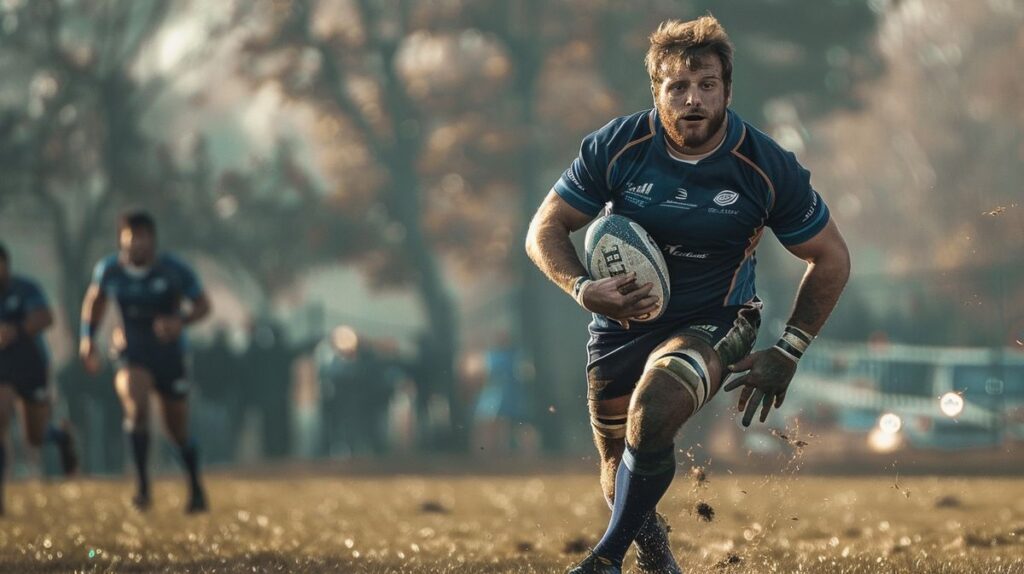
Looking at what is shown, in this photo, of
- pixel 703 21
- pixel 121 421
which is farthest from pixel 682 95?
pixel 121 421

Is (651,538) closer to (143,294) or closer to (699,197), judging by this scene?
(699,197)

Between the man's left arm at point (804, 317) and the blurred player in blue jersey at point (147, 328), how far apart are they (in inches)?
290

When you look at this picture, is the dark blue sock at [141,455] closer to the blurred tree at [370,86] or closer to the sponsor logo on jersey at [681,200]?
the sponsor logo on jersey at [681,200]

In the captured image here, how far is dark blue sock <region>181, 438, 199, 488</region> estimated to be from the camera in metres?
14.0

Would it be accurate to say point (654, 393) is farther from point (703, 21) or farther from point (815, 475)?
point (815, 475)

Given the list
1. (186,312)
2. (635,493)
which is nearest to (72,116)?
(186,312)

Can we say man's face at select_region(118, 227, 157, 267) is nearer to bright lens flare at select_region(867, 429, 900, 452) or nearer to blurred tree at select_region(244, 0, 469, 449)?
bright lens flare at select_region(867, 429, 900, 452)

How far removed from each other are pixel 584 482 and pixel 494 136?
18624mm

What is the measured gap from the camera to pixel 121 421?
26688 mm

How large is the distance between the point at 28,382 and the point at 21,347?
0.34 metres

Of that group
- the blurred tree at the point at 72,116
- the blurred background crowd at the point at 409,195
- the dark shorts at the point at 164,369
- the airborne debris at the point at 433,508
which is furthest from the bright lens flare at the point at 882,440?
the dark shorts at the point at 164,369

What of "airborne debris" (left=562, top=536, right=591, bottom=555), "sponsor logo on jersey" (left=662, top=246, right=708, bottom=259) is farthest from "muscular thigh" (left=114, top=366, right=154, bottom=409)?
"sponsor logo on jersey" (left=662, top=246, right=708, bottom=259)

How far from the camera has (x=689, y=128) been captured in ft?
23.4

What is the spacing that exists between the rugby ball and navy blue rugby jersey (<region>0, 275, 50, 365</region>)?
8537mm
